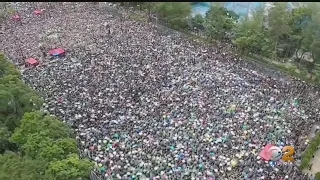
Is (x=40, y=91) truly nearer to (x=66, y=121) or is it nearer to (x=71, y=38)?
(x=66, y=121)

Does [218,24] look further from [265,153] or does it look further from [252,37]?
[265,153]

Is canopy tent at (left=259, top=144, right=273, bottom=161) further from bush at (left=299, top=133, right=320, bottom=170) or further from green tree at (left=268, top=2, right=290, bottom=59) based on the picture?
green tree at (left=268, top=2, right=290, bottom=59)

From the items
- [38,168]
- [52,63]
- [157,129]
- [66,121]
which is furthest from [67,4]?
[38,168]

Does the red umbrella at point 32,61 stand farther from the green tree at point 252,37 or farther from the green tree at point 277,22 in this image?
the green tree at point 277,22

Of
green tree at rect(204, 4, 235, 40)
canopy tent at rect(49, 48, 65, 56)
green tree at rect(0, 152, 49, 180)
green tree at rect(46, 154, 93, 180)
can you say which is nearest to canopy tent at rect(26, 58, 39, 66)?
canopy tent at rect(49, 48, 65, 56)

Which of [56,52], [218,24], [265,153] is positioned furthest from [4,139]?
[218,24]

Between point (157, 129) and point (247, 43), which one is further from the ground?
point (247, 43)
